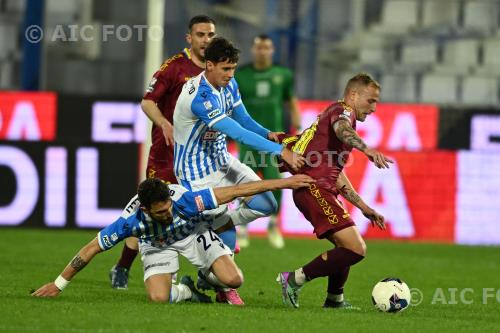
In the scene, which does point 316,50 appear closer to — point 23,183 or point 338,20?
point 338,20

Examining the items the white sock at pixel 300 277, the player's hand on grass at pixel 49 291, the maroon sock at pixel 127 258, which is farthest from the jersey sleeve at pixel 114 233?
the maroon sock at pixel 127 258

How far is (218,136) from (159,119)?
636 millimetres

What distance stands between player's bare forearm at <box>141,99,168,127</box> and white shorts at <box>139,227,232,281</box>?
103cm

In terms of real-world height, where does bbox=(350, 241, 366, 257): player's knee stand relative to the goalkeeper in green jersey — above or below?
below

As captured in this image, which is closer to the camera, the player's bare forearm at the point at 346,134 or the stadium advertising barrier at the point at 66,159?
the player's bare forearm at the point at 346,134

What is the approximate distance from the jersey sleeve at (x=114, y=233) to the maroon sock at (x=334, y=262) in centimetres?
133

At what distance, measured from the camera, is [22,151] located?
15.8 metres

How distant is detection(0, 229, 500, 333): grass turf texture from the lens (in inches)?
291

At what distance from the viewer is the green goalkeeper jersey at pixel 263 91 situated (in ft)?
46.9

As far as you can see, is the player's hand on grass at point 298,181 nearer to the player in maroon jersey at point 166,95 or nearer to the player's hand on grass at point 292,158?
the player's hand on grass at point 292,158

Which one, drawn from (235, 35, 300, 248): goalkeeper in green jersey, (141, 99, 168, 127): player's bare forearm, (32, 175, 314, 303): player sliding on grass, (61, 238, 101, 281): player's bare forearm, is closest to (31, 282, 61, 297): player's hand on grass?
(32, 175, 314, 303): player sliding on grass

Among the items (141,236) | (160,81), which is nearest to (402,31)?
(160,81)

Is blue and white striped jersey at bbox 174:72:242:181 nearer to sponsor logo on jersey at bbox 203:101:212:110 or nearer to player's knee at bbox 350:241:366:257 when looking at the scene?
sponsor logo on jersey at bbox 203:101:212:110

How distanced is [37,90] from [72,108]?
100 centimetres
